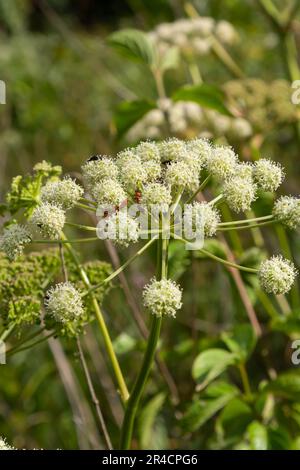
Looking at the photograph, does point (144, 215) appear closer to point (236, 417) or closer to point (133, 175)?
point (133, 175)

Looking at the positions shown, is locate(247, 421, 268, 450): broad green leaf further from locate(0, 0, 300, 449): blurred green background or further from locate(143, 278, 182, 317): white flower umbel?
locate(143, 278, 182, 317): white flower umbel

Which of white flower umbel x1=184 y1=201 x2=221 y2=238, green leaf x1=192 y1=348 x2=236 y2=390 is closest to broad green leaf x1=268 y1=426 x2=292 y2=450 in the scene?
green leaf x1=192 y1=348 x2=236 y2=390

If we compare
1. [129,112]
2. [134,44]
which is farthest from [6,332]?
[134,44]

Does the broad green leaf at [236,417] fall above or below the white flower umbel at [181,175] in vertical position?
below

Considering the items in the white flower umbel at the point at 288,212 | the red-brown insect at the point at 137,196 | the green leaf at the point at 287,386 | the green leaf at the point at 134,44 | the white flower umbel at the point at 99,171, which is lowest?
the green leaf at the point at 287,386

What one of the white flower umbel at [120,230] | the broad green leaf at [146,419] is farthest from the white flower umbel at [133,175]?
the broad green leaf at [146,419]

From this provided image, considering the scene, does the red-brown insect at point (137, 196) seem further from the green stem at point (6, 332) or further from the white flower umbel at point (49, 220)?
the green stem at point (6, 332)
